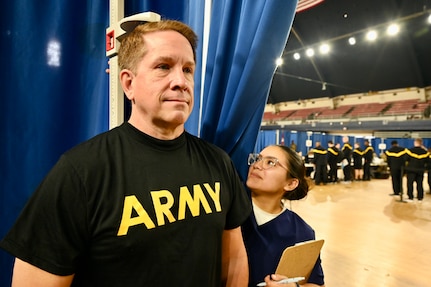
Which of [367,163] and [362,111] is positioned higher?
[362,111]

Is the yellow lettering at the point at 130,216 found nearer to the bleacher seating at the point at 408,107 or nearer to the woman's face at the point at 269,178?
the woman's face at the point at 269,178

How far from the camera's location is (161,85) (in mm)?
683

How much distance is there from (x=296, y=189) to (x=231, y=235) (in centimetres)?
48

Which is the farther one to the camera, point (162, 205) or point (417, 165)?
point (417, 165)

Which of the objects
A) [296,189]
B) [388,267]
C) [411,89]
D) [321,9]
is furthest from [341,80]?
[296,189]

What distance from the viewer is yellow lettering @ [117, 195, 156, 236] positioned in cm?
59

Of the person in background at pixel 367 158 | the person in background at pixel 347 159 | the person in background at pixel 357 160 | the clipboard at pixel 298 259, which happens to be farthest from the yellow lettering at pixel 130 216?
the person in background at pixel 367 158

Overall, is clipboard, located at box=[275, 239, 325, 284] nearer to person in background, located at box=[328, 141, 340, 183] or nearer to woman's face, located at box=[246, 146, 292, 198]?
woman's face, located at box=[246, 146, 292, 198]

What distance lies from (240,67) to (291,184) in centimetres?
53

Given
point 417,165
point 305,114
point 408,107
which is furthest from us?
point 305,114

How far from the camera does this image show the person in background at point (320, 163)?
755 centimetres

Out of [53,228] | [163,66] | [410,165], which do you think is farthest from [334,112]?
[53,228]

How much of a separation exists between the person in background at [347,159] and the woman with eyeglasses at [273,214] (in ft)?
25.1

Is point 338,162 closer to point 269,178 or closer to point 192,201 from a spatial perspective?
point 269,178
